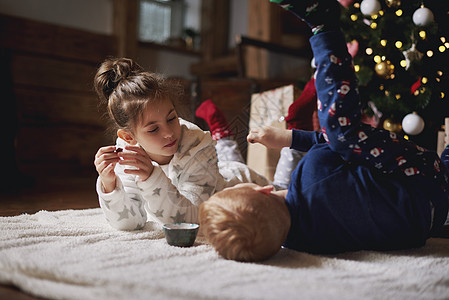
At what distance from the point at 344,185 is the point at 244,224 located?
25 cm

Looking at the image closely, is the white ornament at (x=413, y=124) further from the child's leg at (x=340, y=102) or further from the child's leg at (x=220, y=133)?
the child's leg at (x=340, y=102)

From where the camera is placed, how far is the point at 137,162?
3.21 ft

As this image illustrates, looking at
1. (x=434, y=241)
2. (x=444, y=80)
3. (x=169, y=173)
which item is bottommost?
(x=434, y=241)

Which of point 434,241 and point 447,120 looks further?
point 447,120

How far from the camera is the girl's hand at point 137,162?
0.98 meters

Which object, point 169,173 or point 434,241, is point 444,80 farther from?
point 169,173

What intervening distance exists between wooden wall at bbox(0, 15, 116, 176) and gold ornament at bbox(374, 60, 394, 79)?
2209 millimetres

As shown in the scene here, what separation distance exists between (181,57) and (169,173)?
315 cm

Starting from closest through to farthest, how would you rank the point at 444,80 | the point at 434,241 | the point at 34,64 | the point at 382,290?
1. the point at 382,290
2. the point at 434,241
3. the point at 444,80
4. the point at 34,64

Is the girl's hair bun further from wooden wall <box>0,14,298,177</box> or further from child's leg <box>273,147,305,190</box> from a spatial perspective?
wooden wall <box>0,14,298,177</box>

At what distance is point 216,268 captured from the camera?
0.76 meters

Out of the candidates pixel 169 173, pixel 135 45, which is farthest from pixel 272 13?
pixel 169 173

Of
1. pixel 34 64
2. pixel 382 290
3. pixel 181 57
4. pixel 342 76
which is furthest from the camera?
pixel 181 57

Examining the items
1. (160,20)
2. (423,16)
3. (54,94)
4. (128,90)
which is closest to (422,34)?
(423,16)
